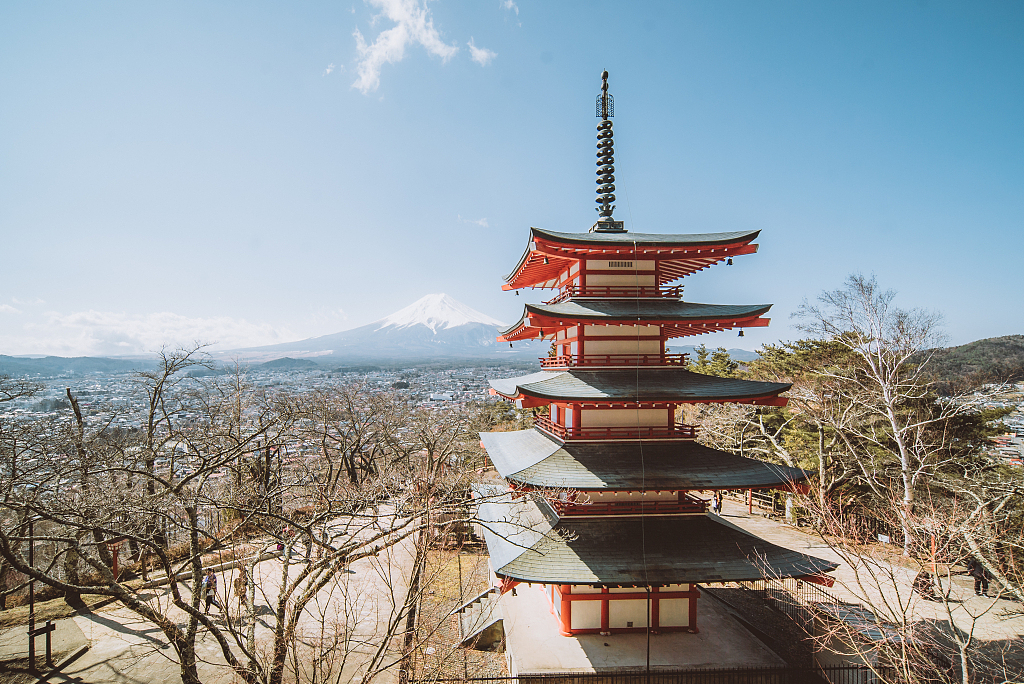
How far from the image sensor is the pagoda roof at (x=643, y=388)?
10.0 metres

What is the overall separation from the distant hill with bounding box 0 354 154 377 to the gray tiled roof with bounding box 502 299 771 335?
32.9 metres

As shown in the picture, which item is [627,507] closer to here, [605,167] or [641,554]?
[641,554]

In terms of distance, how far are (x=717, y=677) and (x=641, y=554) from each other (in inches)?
111

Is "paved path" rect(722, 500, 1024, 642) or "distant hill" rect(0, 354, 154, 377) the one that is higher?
"distant hill" rect(0, 354, 154, 377)

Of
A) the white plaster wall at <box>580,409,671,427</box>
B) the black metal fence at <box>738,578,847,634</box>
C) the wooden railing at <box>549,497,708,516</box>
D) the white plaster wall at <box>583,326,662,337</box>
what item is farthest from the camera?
the black metal fence at <box>738,578,847,634</box>

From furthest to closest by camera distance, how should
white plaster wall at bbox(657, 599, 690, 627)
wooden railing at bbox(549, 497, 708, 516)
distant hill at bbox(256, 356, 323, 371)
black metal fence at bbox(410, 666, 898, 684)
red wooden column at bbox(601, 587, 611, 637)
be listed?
distant hill at bbox(256, 356, 323, 371)
white plaster wall at bbox(657, 599, 690, 627)
red wooden column at bbox(601, 587, 611, 637)
wooden railing at bbox(549, 497, 708, 516)
black metal fence at bbox(410, 666, 898, 684)

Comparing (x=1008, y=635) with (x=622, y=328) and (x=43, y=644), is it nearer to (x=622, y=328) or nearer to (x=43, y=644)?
(x=622, y=328)

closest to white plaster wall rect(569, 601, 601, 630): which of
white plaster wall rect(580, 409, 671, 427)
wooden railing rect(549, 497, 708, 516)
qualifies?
wooden railing rect(549, 497, 708, 516)

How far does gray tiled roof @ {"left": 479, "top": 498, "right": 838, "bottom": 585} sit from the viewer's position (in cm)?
931

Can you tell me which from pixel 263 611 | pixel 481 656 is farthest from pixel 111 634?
pixel 481 656

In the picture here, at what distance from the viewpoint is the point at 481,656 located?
11.8 m

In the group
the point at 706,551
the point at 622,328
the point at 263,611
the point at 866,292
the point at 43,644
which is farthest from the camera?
the point at 866,292

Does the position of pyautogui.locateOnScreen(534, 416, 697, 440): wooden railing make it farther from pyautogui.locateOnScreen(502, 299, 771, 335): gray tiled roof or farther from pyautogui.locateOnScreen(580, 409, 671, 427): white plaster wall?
pyautogui.locateOnScreen(502, 299, 771, 335): gray tiled roof

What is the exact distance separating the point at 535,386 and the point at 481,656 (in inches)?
292
